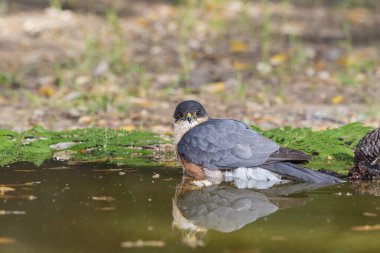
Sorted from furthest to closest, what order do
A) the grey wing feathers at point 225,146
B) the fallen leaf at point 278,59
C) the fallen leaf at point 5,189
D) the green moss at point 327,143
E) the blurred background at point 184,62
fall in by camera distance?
the fallen leaf at point 278,59
the blurred background at point 184,62
the green moss at point 327,143
the grey wing feathers at point 225,146
the fallen leaf at point 5,189

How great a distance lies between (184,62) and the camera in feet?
37.3

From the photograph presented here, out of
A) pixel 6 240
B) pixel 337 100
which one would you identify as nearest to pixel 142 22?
pixel 337 100

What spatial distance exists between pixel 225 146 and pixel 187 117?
563 mm

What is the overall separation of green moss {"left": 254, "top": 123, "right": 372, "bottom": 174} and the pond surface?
768 mm

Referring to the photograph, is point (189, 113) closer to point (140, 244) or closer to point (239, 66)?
point (140, 244)

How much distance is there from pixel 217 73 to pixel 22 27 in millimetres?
3427

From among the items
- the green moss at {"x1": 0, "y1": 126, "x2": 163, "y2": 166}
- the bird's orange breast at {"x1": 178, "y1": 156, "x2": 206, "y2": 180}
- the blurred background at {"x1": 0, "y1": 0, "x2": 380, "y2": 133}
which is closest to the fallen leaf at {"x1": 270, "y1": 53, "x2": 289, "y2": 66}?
the blurred background at {"x1": 0, "y1": 0, "x2": 380, "y2": 133}

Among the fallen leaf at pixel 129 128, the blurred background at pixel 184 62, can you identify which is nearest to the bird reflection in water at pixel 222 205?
the fallen leaf at pixel 129 128

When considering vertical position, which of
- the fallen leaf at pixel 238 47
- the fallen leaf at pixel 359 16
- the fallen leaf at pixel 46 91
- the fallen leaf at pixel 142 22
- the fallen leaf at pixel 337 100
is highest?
the fallen leaf at pixel 142 22

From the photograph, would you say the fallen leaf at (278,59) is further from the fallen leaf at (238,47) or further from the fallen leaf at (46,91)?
the fallen leaf at (46,91)

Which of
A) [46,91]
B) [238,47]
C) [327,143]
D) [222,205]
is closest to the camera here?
[222,205]

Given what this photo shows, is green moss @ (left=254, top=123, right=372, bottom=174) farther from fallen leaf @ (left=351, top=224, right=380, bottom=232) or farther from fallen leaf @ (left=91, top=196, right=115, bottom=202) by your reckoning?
fallen leaf @ (left=91, top=196, right=115, bottom=202)

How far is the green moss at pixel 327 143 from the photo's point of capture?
21.8ft

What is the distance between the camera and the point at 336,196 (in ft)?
18.0
